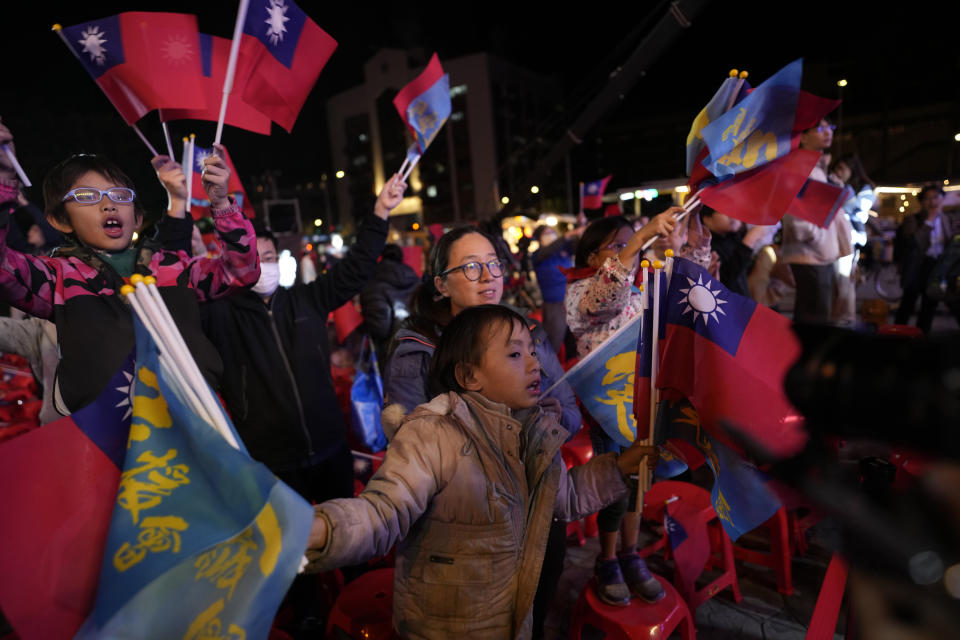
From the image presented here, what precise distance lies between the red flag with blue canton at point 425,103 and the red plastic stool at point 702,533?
2605 millimetres

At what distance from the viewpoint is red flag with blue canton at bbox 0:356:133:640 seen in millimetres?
1188

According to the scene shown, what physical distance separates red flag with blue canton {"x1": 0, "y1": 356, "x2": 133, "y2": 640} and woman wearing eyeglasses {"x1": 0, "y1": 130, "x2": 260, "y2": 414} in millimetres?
799

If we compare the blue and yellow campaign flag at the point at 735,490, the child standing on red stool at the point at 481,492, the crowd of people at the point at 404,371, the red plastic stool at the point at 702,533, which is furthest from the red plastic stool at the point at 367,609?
the red plastic stool at the point at 702,533

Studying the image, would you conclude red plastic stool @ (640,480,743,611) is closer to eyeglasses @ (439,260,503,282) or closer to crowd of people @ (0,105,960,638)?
crowd of people @ (0,105,960,638)

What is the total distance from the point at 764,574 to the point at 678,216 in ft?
7.51

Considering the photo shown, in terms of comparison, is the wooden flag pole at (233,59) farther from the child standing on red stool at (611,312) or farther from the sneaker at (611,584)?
the sneaker at (611,584)

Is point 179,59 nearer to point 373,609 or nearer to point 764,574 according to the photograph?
point 373,609

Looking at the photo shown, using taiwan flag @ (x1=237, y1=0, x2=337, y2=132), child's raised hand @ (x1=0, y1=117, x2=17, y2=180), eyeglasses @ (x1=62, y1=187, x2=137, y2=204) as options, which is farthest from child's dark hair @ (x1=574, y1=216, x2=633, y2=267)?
child's raised hand @ (x1=0, y1=117, x2=17, y2=180)

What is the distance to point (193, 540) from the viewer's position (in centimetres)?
120

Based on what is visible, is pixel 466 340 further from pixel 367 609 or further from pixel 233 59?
pixel 233 59

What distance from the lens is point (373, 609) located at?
7.92 ft

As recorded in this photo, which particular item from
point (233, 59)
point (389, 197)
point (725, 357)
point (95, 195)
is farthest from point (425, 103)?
point (725, 357)

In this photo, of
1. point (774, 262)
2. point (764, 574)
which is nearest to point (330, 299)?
point (764, 574)

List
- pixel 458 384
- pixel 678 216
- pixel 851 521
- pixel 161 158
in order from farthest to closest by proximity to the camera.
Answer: pixel 161 158, pixel 678 216, pixel 458 384, pixel 851 521
